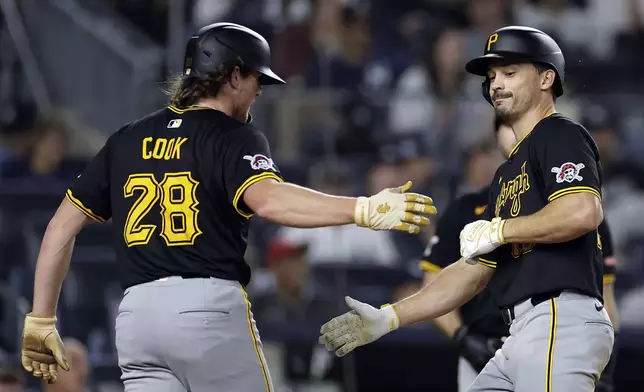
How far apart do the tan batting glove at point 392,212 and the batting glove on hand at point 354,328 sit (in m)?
0.37

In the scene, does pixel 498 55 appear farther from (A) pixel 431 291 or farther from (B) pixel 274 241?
(B) pixel 274 241

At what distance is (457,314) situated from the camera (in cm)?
577

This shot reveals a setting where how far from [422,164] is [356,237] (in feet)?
2.84

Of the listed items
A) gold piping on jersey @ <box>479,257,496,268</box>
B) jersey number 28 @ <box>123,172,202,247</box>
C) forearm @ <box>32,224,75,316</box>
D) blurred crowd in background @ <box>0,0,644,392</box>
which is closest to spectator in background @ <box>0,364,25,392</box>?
blurred crowd in background @ <box>0,0,644,392</box>

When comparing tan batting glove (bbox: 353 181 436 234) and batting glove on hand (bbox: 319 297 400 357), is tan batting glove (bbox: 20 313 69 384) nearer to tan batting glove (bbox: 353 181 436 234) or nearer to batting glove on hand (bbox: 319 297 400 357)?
batting glove on hand (bbox: 319 297 400 357)

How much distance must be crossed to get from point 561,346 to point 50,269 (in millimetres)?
2073

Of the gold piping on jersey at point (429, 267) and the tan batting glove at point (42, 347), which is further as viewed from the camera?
the gold piping on jersey at point (429, 267)

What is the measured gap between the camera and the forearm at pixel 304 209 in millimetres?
4047

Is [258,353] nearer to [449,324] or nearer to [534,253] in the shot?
[534,253]

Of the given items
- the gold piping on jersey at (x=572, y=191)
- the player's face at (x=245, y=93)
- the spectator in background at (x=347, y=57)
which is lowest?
the gold piping on jersey at (x=572, y=191)

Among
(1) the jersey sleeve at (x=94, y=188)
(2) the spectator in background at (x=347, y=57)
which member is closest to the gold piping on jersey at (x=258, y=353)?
(1) the jersey sleeve at (x=94, y=188)

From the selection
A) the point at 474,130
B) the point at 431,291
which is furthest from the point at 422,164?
the point at 431,291

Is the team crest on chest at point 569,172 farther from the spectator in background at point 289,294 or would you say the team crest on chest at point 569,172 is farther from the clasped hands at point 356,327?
the spectator in background at point 289,294

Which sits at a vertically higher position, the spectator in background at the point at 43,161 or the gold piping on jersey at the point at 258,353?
the spectator in background at the point at 43,161
